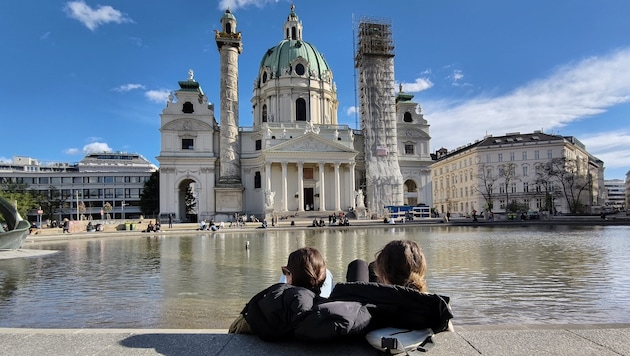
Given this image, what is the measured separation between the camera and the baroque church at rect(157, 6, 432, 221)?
2322 inches

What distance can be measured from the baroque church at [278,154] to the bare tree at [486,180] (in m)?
13.0

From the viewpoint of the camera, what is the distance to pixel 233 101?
59.4 metres

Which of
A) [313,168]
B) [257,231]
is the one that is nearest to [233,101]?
[313,168]

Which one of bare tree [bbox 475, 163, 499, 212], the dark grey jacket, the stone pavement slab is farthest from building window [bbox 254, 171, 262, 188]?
the dark grey jacket

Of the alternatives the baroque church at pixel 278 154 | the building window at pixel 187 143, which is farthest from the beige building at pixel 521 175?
the building window at pixel 187 143

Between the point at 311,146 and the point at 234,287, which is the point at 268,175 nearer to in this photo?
the point at 311,146

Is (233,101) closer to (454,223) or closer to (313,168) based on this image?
(313,168)

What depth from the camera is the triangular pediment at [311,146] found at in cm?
5850

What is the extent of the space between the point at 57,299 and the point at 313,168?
5278 cm

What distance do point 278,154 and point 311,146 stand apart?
478cm

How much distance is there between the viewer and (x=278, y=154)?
5816 centimetres

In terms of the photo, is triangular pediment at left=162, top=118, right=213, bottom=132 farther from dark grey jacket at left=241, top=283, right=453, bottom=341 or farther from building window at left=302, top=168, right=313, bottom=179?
dark grey jacket at left=241, top=283, right=453, bottom=341

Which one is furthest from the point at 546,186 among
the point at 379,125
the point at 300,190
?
the point at 300,190

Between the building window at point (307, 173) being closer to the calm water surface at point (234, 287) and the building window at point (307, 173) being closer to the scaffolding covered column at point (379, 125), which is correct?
the scaffolding covered column at point (379, 125)
